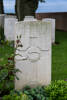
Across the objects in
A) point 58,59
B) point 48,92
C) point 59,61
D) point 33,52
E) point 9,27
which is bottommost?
point 58,59

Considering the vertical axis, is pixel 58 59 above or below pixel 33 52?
below

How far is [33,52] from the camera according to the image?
5.73m

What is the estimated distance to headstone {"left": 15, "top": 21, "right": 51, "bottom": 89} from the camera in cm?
564

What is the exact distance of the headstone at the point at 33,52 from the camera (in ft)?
18.5

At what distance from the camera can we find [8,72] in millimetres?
5262

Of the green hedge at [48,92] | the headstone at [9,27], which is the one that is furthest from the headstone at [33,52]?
the headstone at [9,27]

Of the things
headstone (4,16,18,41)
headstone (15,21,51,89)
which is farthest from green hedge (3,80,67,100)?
headstone (4,16,18,41)

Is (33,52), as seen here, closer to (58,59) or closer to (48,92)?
(48,92)

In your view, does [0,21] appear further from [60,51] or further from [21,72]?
[21,72]

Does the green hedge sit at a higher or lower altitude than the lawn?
higher

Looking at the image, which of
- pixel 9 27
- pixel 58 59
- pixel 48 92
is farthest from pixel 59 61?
pixel 48 92

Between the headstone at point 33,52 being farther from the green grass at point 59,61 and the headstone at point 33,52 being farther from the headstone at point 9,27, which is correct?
the headstone at point 9,27

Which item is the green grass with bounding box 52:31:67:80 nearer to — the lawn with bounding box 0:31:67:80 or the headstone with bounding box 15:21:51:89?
the lawn with bounding box 0:31:67:80

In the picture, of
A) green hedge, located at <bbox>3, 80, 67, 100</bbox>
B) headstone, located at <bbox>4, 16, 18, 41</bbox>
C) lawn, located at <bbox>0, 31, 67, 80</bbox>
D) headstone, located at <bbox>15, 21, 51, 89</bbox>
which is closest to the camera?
green hedge, located at <bbox>3, 80, 67, 100</bbox>
